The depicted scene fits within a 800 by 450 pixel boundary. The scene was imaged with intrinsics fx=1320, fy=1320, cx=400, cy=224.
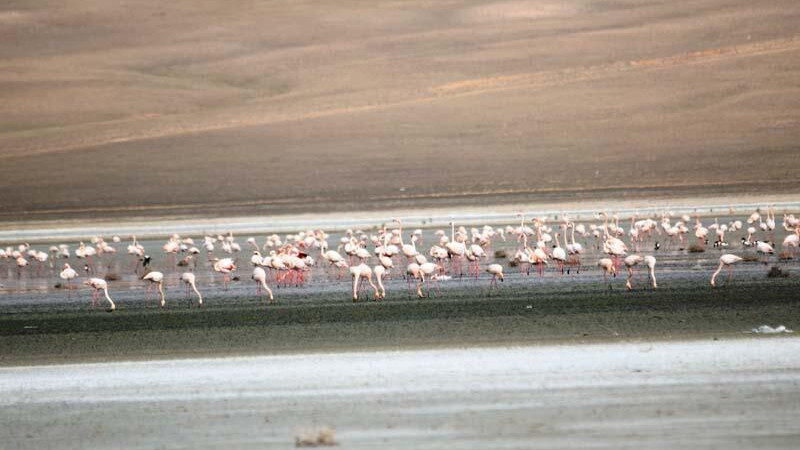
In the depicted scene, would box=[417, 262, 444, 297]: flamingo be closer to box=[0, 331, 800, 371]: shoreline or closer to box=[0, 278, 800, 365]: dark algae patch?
box=[0, 278, 800, 365]: dark algae patch

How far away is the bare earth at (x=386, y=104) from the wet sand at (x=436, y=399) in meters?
24.2

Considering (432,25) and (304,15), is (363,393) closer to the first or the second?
(432,25)

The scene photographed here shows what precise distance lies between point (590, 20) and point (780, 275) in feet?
181

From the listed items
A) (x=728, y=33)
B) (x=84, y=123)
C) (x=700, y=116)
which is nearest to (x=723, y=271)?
(x=700, y=116)

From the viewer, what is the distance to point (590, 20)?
6969 centimetres

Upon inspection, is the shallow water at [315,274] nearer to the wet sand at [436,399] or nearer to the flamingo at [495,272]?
the flamingo at [495,272]

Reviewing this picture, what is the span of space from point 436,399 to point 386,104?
44.7 metres

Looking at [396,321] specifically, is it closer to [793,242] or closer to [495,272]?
[495,272]

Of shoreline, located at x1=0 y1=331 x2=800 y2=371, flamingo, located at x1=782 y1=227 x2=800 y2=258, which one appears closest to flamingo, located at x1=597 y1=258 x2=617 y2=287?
flamingo, located at x1=782 y1=227 x2=800 y2=258

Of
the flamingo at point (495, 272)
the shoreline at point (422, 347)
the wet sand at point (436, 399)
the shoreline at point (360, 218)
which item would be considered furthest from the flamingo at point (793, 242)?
the shoreline at point (360, 218)

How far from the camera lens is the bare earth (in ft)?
130

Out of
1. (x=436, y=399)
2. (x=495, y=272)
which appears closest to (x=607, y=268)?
(x=495, y=272)

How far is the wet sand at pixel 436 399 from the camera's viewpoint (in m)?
8.46

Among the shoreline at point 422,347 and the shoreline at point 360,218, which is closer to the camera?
the shoreline at point 422,347
